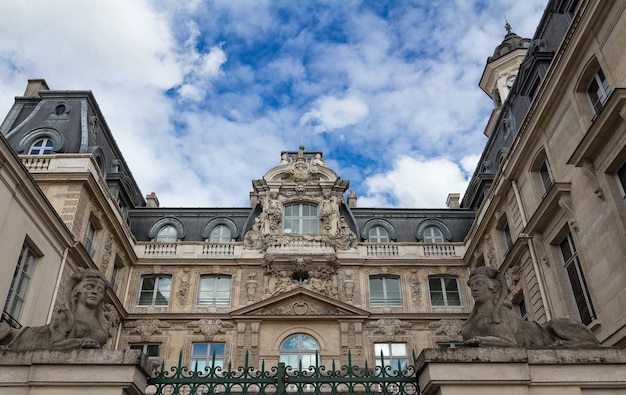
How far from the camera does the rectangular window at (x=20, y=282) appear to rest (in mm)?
14805

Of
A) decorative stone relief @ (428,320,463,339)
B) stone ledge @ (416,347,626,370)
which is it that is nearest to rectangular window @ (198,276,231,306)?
decorative stone relief @ (428,320,463,339)

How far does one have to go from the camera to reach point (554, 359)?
19.6ft

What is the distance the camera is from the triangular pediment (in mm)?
22125

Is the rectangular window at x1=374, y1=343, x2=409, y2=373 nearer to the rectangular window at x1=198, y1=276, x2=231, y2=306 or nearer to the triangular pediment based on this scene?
the triangular pediment

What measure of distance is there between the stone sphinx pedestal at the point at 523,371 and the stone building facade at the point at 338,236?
21.7 ft

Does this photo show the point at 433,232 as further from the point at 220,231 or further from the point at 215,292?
the point at 215,292

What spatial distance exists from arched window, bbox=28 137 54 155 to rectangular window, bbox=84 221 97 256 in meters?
3.41

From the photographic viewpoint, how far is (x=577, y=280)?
47.6 ft

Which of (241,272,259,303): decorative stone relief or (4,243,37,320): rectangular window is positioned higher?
(241,272,259,303): decorative stone relief

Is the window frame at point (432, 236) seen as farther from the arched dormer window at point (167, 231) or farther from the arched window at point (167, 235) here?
the arched window at point (167, 235)

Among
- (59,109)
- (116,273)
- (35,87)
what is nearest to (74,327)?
(116,273)

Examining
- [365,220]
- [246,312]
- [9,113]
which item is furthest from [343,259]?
[9,113]

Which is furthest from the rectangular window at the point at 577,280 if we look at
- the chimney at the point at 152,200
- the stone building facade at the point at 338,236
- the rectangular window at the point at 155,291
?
the chimney at the point at 152,200

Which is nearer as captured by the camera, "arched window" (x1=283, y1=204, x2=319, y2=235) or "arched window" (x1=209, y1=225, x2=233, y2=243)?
"arched window" (x1=283, y1=204, x2=319, y2=235)
